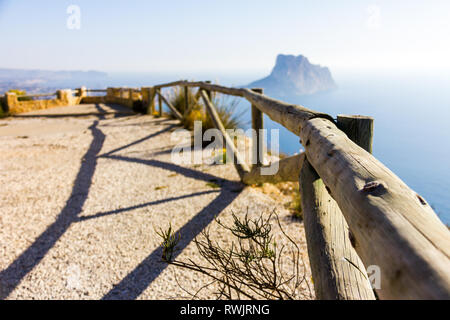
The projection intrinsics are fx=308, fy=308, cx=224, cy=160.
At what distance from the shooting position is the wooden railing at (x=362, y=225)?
0.57 meters

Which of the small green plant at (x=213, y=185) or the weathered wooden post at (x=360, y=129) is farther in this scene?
the small green plant at (x=213, y=185)

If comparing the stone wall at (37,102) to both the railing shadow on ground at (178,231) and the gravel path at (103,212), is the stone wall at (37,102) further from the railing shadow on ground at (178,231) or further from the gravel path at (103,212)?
the railing shadow on ground at (178,231)

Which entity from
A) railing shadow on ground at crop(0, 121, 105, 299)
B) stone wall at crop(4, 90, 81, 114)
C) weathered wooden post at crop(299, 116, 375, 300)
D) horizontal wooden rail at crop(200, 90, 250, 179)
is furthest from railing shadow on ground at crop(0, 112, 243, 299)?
stone wall at crop(4, 90, 81, 114)

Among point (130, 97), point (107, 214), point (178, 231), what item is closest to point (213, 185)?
point (178, 231)

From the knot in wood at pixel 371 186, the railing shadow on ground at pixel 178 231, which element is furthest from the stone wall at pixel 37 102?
the knot in wood at pixel 371 186

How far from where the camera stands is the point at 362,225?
76 cm

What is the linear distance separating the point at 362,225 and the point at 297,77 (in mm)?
129426

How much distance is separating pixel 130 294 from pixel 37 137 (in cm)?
571

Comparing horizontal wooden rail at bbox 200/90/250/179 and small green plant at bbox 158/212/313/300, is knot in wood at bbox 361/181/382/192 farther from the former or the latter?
horizontal wooden rail at bbox 200/90/250/179

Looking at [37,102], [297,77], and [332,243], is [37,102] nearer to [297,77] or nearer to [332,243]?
[332,243]

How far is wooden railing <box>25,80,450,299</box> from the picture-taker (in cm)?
57

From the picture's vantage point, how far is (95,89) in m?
13.5

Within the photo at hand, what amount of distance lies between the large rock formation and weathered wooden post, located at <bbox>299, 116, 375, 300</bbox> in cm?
10864
